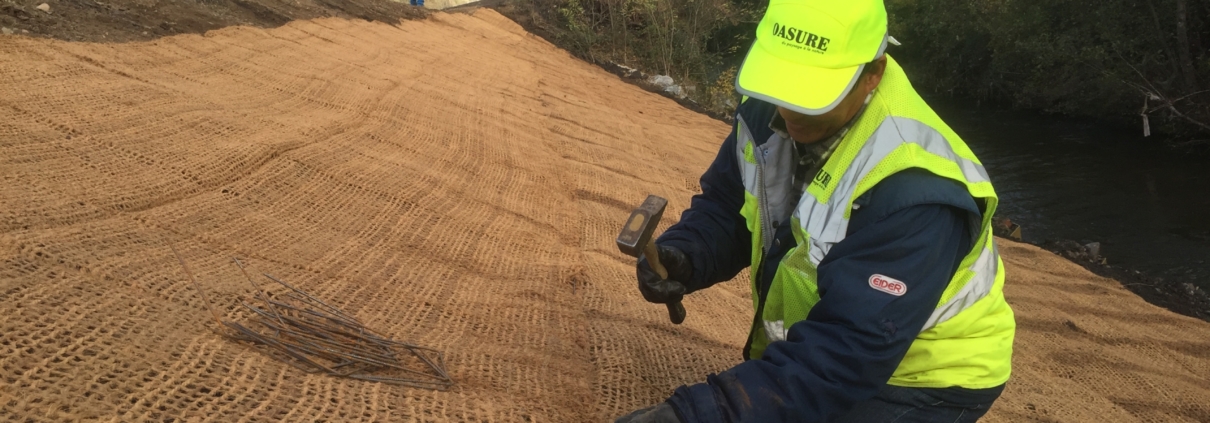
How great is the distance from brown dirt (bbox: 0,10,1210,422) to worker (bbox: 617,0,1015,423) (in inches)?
26.3

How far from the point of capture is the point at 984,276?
5.24 ft

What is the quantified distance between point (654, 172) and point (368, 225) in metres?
3.45

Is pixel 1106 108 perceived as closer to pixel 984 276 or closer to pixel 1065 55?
pixel 1065 55

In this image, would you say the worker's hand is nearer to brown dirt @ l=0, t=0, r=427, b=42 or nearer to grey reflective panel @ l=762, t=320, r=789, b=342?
grey reflective panel @ l=762, t=320, r=789, b=342

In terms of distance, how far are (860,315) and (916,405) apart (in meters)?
0.43

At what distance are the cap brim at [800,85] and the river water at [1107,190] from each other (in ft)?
29.0

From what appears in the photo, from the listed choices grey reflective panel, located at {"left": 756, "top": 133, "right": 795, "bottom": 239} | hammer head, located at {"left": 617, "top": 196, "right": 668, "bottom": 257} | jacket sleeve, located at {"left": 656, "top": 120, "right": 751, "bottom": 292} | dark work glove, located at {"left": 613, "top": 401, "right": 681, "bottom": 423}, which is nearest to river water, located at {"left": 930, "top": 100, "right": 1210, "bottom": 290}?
jacket sleeve, located at {"left": 656, "top": 120, "right": 751, "bottom": 292}

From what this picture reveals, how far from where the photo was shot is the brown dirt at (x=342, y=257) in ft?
5.63

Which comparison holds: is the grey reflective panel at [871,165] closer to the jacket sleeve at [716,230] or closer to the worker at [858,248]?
the worker at [858,248]

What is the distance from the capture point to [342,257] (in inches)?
108

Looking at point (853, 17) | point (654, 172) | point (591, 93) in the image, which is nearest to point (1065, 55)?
point (591, 93)

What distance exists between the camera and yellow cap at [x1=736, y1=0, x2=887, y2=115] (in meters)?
1.48

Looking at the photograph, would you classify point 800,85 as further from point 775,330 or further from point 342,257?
point 342,257

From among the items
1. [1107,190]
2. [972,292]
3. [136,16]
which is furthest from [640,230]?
[1107,190]
